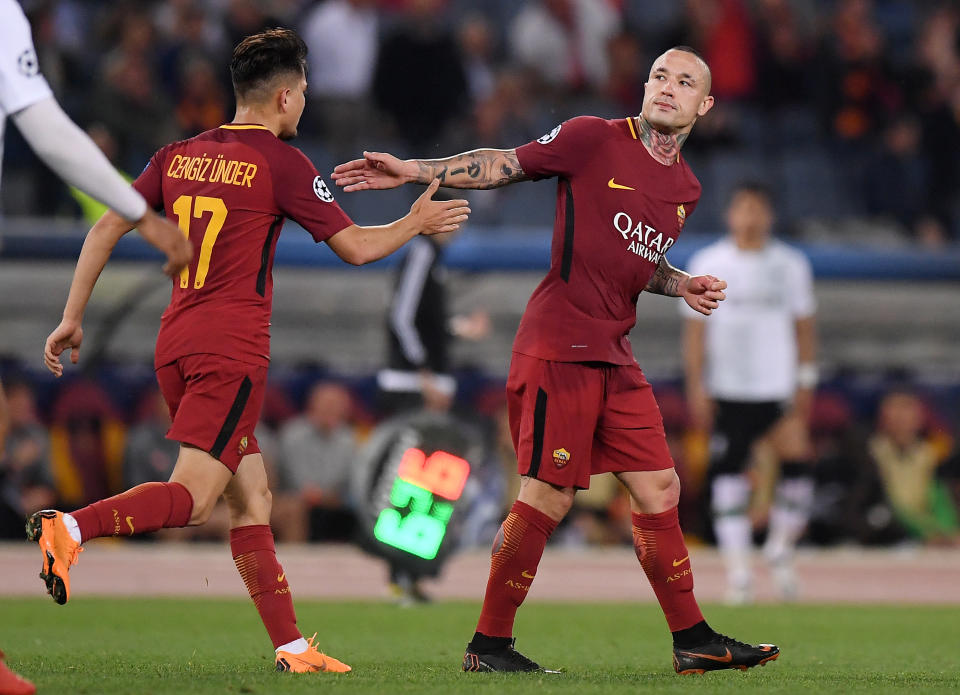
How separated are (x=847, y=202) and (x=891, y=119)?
3.35ft

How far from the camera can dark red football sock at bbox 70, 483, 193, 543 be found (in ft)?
14.6

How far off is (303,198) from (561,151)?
977 millimetres

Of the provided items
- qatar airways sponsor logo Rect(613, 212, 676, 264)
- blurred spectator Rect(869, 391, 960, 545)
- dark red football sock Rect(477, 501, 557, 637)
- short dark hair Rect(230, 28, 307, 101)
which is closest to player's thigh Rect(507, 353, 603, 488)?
dark red football sock Rect(477, 501, 557, 637)

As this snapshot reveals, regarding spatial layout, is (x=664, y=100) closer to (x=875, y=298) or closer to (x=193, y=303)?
(x=193, y=303)

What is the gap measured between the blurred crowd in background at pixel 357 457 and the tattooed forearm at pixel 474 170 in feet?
19.6

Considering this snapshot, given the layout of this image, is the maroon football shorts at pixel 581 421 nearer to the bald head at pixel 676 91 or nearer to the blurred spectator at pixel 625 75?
the bald head at pixel 676 91

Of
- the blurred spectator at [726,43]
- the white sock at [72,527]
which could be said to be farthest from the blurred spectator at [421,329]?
the blurred spectator at [726,43]

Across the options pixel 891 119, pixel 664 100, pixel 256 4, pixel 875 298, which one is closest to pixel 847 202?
pixel 891 119

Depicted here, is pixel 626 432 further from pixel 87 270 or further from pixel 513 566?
pixel 87 270

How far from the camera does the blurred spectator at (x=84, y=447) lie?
1114cm

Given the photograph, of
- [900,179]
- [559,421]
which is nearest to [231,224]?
[559,421]

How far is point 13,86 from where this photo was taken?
405 cm

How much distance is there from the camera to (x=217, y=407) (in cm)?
471

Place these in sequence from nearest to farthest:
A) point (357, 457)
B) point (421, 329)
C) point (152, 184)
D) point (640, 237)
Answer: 1. point (152, 184)
2. point (640, 237)
3. point (421, 329)
4. point (357, 457)
